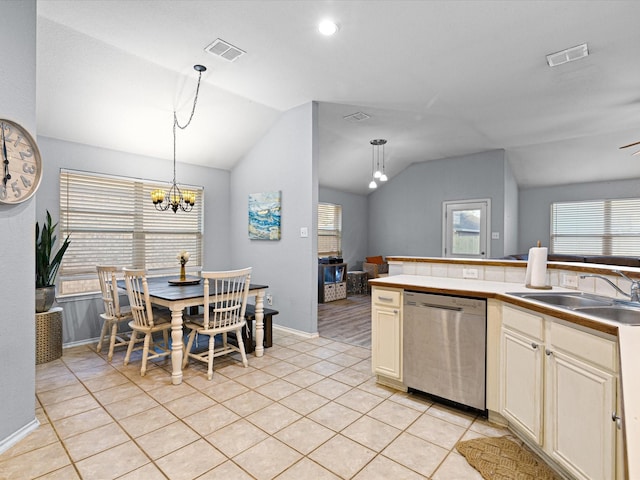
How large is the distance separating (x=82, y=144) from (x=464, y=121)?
5183 mm

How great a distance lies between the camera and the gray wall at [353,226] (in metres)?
8.03

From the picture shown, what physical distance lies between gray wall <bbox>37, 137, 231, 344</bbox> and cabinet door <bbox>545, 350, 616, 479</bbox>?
15.1ft

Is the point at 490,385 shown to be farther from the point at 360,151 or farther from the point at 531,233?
the point at 531,233

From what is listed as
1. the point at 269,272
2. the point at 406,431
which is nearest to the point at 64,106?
the point at 269,272

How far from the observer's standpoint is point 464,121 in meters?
4.98

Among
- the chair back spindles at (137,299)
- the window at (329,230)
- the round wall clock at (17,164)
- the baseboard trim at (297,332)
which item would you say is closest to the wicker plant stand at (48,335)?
the chair back spindles at (137,299)

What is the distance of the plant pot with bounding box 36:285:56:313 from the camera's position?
330 cm

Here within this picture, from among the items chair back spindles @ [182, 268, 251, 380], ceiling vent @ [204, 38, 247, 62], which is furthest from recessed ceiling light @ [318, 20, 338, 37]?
chair back spindles @ [182, 268, 251, 380]

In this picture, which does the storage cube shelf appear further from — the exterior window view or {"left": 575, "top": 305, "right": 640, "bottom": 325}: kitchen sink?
{"left": 575, "top": 305, "right": 640, "bottom": 325}: kitchen sink

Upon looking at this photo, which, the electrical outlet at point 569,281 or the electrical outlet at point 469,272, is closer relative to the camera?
the electrical outlet at point 569,281

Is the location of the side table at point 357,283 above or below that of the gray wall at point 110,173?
below

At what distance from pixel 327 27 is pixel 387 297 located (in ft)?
7.54

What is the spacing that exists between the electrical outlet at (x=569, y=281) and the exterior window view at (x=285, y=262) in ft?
0.04

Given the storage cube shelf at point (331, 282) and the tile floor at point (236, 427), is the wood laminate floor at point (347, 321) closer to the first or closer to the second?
the storage cube shelf at point (331, 282)
